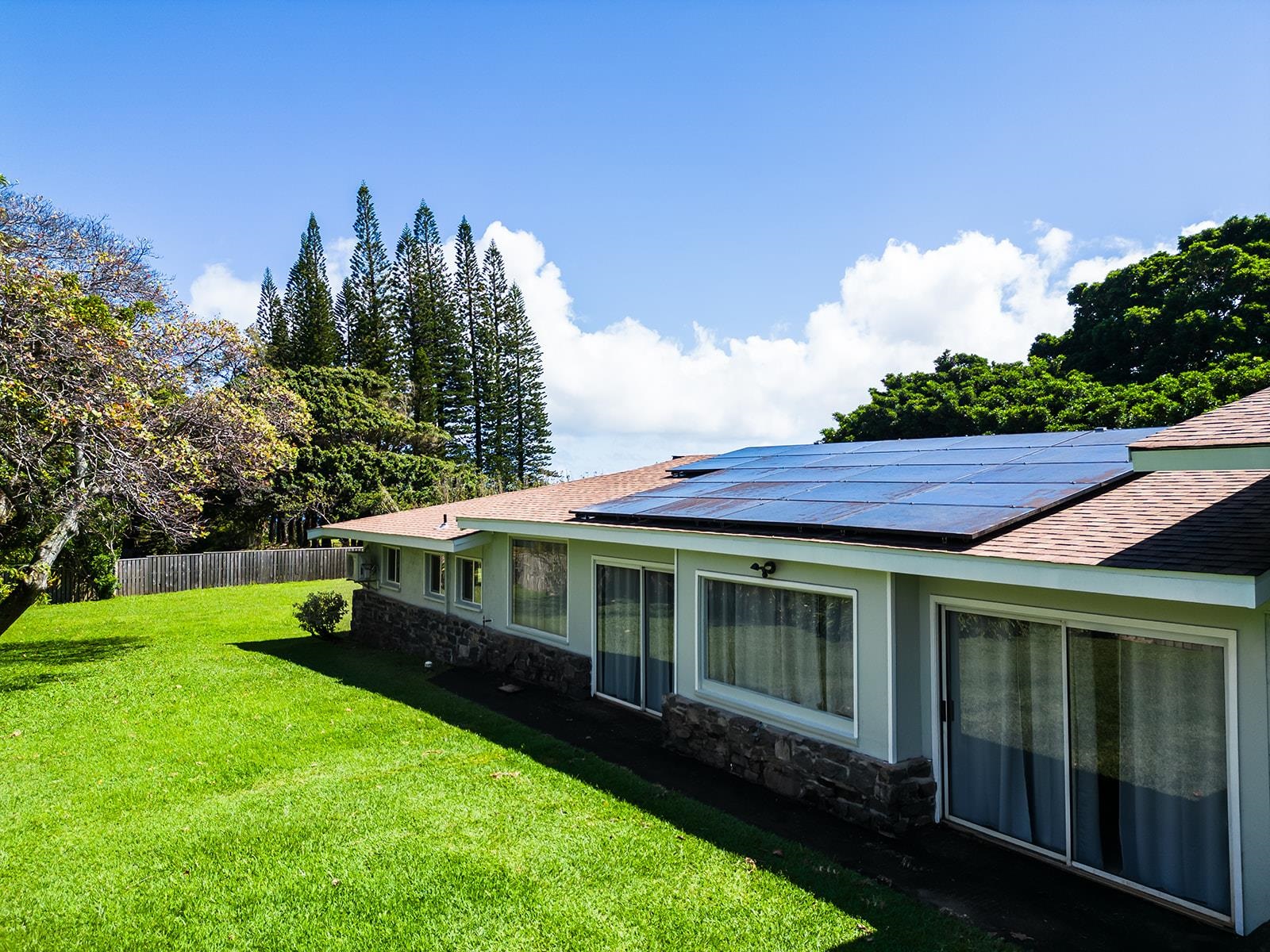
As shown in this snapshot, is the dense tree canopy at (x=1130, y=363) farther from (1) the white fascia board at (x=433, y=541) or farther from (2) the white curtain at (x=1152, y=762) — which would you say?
(1) the white fascia board at (x=433, y=541)

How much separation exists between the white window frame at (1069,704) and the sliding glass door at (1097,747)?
0.02 metres

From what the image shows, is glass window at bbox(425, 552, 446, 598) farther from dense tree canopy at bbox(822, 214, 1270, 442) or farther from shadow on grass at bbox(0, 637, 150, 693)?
dense tree canopy at bbox(822, 214, 1270, 442)

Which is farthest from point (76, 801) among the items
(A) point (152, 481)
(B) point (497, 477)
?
(B) point (497, 477)

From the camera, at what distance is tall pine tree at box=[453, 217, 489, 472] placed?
131 feet

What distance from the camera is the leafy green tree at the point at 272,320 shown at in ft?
130

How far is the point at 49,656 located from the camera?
14375 mm

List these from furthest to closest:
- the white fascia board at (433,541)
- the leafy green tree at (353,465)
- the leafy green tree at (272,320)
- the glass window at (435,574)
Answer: the leafy green tree at (272,320) → the leafy green tree at (353,465) → the glass window at (435,574) → the white fascia board at (433,541)

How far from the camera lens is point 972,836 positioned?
235 inches

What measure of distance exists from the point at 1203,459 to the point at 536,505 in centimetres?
1005

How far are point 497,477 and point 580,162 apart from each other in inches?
994

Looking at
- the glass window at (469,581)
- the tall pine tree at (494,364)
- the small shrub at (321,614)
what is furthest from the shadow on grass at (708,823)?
the tall pine tree at (494,364)

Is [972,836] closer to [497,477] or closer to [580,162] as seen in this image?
[580,162]

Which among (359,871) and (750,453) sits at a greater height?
(750,453)

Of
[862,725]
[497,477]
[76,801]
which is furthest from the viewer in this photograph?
[497,477]
